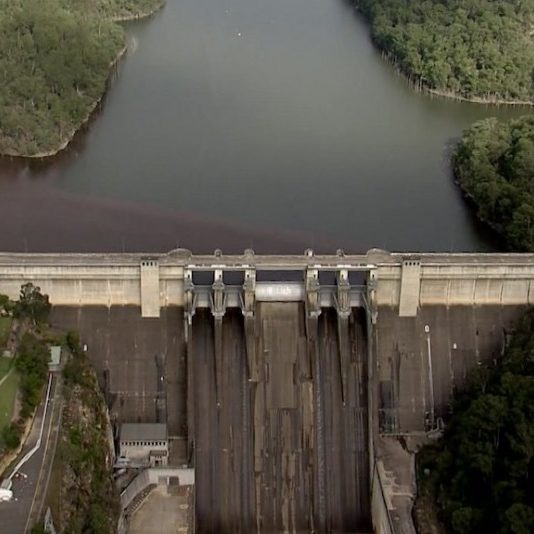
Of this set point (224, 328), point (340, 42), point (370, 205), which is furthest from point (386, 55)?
A: point (224, 328)

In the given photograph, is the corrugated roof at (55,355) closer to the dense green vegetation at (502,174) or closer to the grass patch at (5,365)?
the grass patch at (5,365)

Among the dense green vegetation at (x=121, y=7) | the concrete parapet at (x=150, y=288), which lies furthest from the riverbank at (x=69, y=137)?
the concrete parapet at (x=150, y=288)

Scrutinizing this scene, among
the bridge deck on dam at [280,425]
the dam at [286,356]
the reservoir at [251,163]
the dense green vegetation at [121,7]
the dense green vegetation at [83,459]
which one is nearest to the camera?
the dense green vegetation at [83,459]

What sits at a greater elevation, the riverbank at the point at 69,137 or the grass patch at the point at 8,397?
the riverbank at the point at 69,137

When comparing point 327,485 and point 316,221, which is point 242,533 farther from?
point 316,221

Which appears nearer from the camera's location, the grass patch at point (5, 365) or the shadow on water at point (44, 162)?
the grass patch at point (5, 365)

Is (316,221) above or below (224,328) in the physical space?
above

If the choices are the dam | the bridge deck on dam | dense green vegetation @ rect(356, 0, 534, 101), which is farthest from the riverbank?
the bridge deck on dam
